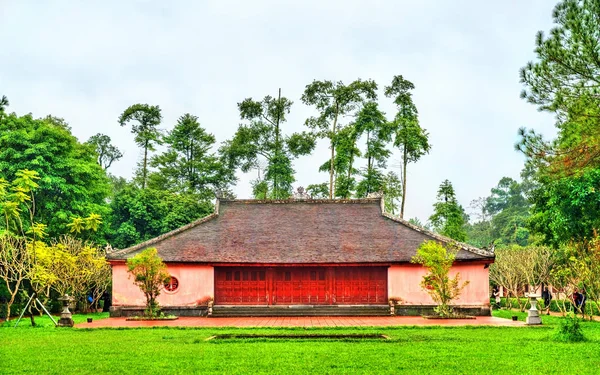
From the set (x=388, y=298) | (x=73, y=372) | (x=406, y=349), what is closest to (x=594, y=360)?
(x=406, y=349)

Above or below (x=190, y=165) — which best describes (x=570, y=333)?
below

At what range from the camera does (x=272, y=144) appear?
128ft

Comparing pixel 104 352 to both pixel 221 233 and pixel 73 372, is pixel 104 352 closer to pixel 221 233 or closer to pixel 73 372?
pixel 73 372

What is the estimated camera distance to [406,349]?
39.9 ft

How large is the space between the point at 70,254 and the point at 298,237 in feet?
29.7

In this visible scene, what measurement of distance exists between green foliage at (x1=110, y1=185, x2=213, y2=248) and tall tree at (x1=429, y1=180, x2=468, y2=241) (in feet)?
46.4

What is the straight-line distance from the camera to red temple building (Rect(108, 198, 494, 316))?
2327cm

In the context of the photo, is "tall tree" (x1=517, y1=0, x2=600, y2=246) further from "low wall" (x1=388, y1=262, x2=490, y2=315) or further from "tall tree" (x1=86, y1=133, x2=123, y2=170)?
"tall tree" (x1=86, y1=133, x2=123, y2=170)

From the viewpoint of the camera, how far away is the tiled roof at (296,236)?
23.6 metres

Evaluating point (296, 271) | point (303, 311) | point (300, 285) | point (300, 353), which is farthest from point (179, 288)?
A: point (300, 353)

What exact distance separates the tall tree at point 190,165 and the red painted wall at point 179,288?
53.9ft

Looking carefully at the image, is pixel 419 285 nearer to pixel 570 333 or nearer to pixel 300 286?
pixel 300 286

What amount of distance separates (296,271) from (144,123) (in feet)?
71.5

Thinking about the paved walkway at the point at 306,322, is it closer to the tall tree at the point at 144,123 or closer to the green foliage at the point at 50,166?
the green foliage at the point at 50,166
